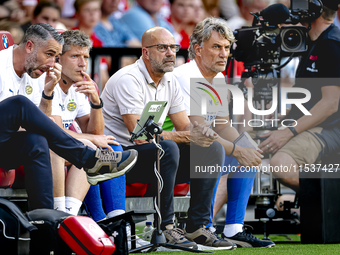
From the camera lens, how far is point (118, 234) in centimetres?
263

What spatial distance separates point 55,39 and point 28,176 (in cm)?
99

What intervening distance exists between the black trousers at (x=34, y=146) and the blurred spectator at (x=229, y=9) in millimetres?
4788

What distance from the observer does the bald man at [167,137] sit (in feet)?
11.0

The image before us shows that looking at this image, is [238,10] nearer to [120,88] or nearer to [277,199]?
[277,199]

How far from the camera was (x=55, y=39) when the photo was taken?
3.39 metres

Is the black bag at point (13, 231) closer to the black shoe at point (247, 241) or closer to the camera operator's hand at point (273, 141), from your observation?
the black shoe at point (247, 241)

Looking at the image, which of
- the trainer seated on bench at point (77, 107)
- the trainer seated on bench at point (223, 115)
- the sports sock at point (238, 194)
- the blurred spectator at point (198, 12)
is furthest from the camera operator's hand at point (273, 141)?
the blurred spectator at point (198, 12)

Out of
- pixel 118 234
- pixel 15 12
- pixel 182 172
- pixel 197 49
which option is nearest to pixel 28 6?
pixel 15 12

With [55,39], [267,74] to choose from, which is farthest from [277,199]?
[55,39]

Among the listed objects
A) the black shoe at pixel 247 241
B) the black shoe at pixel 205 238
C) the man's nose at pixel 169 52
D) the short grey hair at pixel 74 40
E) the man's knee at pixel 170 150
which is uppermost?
the short grey hair at pixel 74 40

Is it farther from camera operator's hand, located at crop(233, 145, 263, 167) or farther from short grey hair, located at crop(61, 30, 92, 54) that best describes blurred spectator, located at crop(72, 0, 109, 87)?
camera operator's hand, located at crop(233, 145, 263, 167)

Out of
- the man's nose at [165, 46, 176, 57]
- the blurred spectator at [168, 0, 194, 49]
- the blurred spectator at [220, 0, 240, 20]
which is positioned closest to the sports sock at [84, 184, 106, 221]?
the man's nose at [165, 46, 176, 57]

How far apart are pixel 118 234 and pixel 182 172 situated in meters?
1.17

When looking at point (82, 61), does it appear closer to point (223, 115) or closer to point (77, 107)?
point (77, 107)
